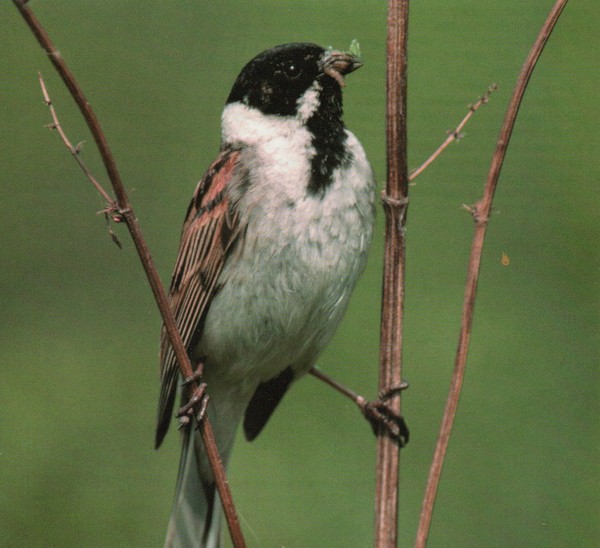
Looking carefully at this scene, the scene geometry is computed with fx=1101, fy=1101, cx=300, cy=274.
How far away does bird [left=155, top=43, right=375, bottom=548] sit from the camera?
2.57m

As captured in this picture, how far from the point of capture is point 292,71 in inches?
106

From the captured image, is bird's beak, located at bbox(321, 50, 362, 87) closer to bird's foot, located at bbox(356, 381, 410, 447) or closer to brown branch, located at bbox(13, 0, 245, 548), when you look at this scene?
bird's foot, located at bbox(356, 381, 410, 447)

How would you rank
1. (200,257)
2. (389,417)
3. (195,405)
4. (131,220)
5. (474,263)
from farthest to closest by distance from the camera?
(200,257) < (195,405) < (389,417) < (474,263) < (131,220)

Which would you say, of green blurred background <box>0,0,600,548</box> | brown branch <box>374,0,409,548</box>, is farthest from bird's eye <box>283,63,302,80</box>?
green blurred background <box>0,0,600,548</box>

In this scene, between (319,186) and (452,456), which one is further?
(452,456)

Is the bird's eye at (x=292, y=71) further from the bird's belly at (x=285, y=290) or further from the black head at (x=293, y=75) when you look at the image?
the bird's belly at (x=285, y=290)

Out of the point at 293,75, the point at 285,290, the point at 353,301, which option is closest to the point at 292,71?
the point at 293,75

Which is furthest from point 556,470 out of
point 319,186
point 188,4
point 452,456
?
point 188,4

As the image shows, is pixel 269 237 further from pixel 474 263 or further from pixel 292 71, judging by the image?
pixel 474 263

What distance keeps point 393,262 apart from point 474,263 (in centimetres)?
16

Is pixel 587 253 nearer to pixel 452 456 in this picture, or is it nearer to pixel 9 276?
pixel 452 456

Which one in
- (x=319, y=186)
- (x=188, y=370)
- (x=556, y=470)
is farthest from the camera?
(x=556, y=470)

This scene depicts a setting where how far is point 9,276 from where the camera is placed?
15.1 ft

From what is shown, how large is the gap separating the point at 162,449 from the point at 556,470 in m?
1.36
